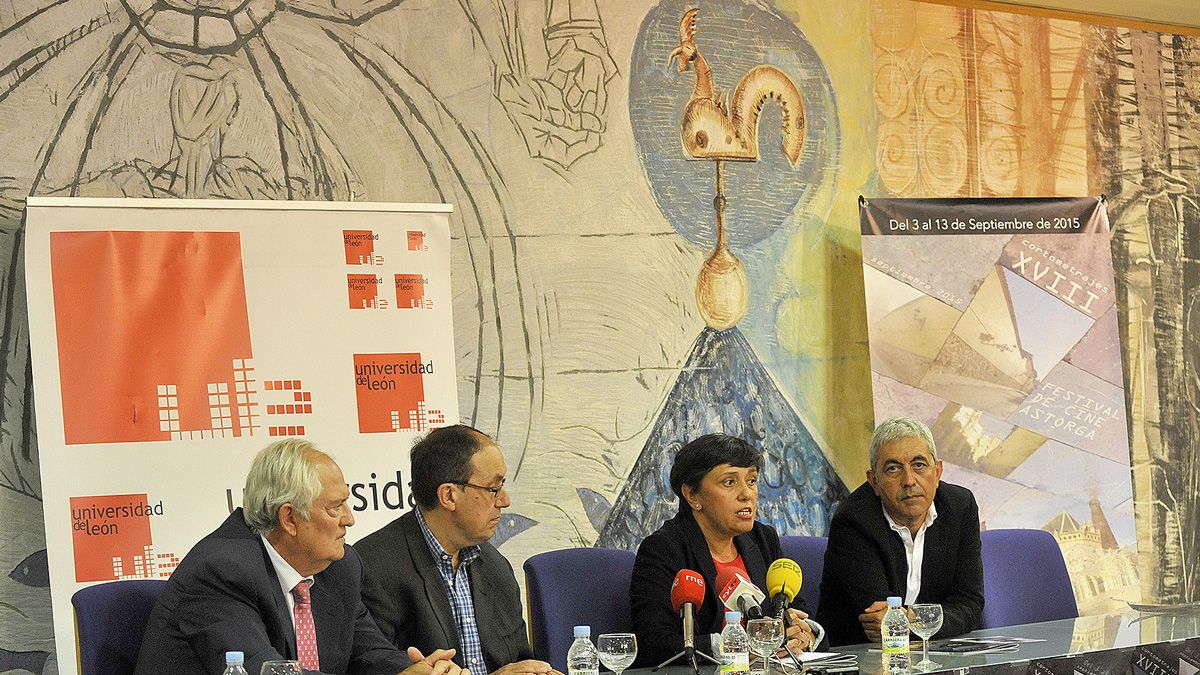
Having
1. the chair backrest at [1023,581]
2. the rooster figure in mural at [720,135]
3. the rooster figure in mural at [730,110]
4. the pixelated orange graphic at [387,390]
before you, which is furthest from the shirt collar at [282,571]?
the rooster figure in mural at [730,110]

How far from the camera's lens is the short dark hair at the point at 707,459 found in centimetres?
421

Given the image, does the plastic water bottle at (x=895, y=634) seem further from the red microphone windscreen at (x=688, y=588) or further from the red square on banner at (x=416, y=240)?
the red square on banner at (x=416, y=240)

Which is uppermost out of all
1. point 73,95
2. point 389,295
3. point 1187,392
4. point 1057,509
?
point 73,95

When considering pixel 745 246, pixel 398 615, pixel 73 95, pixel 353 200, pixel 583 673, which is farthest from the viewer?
pixel 745 246

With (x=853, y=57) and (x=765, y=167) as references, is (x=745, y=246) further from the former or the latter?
(x=853, y=57)

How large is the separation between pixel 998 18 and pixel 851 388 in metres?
1.92

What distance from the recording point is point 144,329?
447cm

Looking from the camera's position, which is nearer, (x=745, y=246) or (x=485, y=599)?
(x=485, y=599)

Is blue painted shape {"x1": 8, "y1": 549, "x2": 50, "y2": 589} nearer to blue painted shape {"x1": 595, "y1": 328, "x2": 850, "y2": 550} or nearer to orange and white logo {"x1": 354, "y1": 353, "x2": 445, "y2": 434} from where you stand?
orange and white logo {"x1": 354, "y1": 353, "x2": 445, "y2": 434}

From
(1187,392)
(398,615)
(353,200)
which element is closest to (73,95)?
(353,200)

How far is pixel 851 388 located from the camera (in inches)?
240

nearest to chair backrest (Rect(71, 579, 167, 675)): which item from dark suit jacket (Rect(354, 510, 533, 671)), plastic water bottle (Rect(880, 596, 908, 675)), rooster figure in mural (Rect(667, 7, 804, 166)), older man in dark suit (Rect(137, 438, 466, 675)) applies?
older man in dark suit (Rect(137, 438, 466, 675))

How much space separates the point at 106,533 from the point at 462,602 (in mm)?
1279

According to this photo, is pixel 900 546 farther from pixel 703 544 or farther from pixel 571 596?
pixel 571 596
